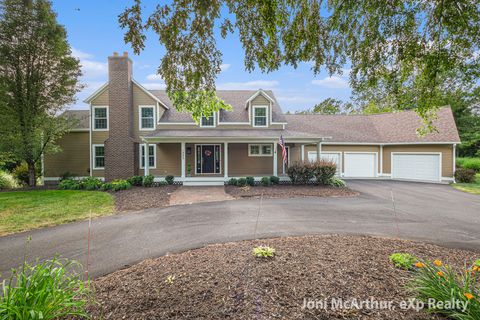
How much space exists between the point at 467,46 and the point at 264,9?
13.2ft

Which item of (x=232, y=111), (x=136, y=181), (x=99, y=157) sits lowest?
(x=136, y=181)

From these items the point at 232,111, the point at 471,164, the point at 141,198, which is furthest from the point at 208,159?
the point at 471,164

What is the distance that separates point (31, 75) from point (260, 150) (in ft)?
50.4

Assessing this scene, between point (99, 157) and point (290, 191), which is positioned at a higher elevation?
point (99, 157)

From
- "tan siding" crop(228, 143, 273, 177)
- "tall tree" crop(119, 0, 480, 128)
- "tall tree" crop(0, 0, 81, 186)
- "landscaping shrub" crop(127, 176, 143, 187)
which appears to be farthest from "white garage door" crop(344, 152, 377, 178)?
"tall tree" crop(0, 0, 81, 186)

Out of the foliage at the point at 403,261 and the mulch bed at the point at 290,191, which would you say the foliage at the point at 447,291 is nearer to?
the foliage at the point at 403,261

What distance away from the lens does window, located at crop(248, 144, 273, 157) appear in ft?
55.2

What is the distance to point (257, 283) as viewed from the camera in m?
2.99

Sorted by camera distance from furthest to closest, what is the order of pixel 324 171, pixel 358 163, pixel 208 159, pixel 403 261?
pixel 358 163 < pixel 208 159 < pixel 324 171 < pixel 403 261

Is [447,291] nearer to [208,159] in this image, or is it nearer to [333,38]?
[333,38]

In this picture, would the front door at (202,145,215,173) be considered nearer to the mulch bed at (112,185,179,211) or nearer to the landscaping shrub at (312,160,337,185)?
the mulch bed at (112,185,179,211)

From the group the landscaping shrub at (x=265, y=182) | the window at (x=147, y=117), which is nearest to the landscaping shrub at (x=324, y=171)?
the landscaping shrub at (x=265, y=182)

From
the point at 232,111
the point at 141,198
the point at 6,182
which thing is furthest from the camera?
the point at 232,111

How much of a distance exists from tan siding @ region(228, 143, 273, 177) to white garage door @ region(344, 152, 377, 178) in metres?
7.35
